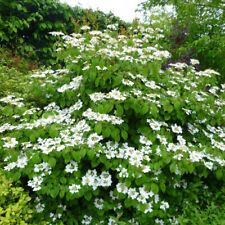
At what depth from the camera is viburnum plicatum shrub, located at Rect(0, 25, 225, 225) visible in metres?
1.82

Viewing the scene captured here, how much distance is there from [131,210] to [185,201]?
1.95 ft

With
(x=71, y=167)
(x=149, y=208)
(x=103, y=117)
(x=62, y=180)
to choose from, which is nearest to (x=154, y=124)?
(x=103, y=117)

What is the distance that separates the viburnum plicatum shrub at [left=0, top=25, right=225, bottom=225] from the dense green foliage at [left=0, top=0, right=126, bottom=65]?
6.69 ft

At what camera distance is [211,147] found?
2221mm

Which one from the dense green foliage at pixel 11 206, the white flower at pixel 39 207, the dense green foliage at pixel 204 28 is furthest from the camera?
the dense green foliage at pixel 204 28

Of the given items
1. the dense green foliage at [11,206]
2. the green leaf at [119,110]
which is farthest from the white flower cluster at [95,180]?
the green leaf at [119,110]

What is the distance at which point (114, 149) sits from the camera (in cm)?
202

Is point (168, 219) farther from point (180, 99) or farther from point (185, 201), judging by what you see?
point (180, 99)

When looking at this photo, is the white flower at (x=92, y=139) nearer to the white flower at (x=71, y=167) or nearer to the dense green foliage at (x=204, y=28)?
the white flower at (x=71, y=167)

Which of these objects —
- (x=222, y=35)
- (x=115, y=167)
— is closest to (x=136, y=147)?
(x=115, y=167)

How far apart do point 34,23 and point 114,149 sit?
3.78 meters

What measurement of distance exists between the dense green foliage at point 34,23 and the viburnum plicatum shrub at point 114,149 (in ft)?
6.69

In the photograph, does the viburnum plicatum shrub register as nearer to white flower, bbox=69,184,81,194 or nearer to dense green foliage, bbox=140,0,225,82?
white flower, bbox=69,184,81,194

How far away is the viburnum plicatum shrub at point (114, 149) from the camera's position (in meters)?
1.82
